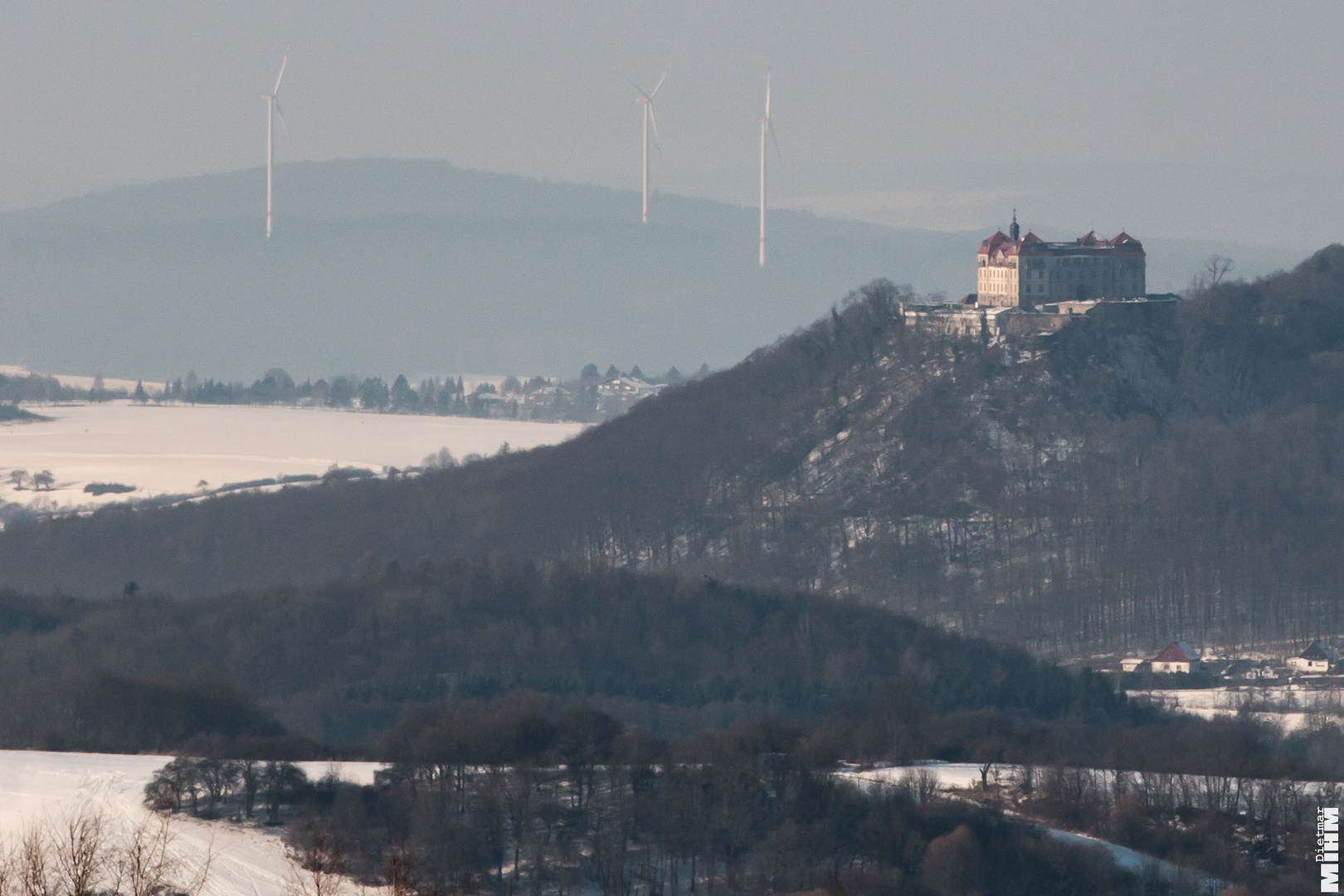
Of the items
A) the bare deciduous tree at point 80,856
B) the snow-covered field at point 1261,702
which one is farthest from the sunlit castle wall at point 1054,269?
the bare deciduous tree at point 80,856

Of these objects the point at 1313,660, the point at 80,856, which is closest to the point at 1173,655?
→ the point at 1313,660

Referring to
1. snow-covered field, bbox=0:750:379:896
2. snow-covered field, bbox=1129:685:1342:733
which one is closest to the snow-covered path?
snow-covered field, bbox=0:750:379:896

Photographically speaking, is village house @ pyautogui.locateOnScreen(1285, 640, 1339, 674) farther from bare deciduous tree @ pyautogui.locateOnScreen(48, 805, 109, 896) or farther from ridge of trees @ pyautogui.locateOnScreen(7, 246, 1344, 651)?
bare deciduous tree @ pyautogui.locateOnScreen(48, 805, 109, 896)

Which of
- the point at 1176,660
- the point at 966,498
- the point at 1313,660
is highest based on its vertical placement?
the point at 966,498

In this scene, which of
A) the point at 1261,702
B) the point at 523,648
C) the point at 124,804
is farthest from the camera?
the point at 523,648

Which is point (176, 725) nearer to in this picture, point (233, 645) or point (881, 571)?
point (233, 645)

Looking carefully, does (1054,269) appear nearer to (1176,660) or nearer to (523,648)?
(1176,660)

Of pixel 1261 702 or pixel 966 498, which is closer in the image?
pixel 1261 702

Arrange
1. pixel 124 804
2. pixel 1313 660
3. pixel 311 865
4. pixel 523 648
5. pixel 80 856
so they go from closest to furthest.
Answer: pixel 80 856, pixel 311 865, pixel 124 804, pixel 523 648, pixel 1313 660

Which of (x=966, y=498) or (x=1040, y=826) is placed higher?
(x=966, y=498)
